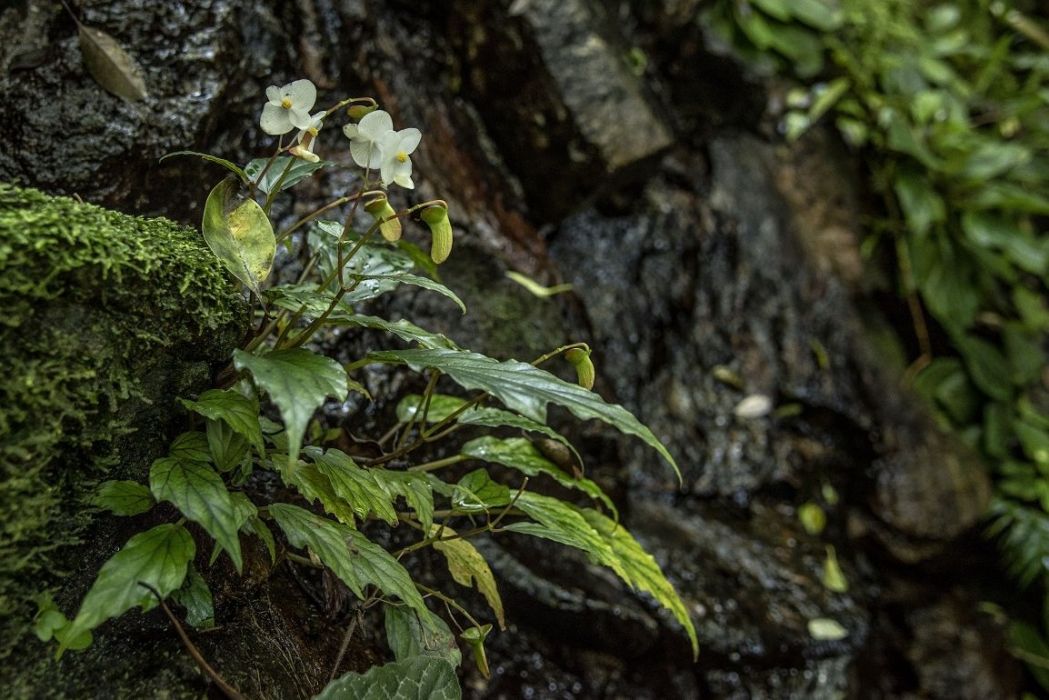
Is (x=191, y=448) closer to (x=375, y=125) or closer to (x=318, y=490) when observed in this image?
(x=318, y=490)

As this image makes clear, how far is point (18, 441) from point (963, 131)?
3.85 metres

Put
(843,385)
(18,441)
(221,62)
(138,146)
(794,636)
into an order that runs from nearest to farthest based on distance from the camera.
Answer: (18,441)
(138,146)
(221,62)
(794,636)
(843,385)

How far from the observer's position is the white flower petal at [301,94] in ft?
3.86

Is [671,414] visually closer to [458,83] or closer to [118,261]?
[458,83]

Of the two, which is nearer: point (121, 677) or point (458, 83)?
point (121, 677)

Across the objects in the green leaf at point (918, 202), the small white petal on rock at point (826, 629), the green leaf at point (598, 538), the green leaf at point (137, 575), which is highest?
the green leaf at point (137, 575)

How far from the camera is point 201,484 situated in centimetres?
102

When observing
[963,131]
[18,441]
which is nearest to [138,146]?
[18,441]

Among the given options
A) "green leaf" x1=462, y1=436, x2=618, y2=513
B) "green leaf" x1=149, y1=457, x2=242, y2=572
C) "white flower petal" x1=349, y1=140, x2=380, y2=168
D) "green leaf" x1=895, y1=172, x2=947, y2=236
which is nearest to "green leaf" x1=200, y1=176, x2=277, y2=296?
"white flower petal" x1=349, y1=140, x2=380, y2=168

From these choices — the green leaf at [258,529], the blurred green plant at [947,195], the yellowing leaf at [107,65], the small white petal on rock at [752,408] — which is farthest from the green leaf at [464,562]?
the blurred green plant at [947,195]

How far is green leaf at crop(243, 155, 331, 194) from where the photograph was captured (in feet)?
4.17

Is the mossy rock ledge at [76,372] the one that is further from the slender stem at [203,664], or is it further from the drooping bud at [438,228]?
the drooping bud at [438,228]

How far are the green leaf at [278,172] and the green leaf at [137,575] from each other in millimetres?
574

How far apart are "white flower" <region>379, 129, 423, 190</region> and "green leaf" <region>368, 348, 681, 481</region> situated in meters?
0.27
